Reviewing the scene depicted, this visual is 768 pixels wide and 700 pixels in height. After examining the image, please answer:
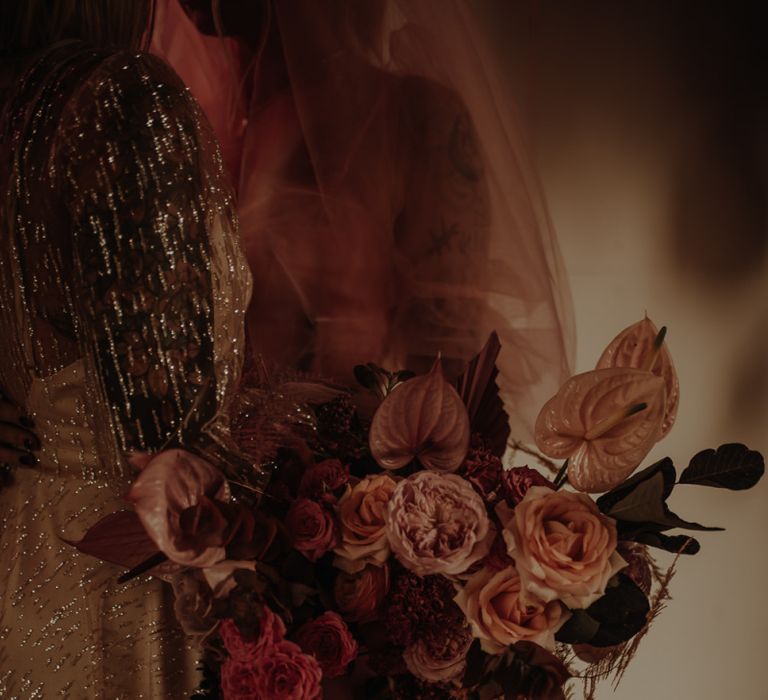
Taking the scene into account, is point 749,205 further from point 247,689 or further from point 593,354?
point 247,689

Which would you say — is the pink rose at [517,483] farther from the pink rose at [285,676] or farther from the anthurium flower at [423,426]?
the pink rose at [285,676]

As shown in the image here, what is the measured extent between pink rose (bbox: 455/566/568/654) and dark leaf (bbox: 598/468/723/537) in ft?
0.25

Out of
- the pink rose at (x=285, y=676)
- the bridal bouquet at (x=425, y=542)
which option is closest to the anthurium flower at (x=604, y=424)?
the bridal bouquet at (x=425, y=542)

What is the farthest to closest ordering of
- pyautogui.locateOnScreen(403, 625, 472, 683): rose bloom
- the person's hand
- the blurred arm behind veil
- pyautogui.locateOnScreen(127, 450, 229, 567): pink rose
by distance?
1. the blurred arm behind veil
2. the person's hand
3. pyautogui.locateOnScreen(403, 625, 472, 683): rose bloom
4. pyautogui.locateOnScreen(127, 450, 229, 567): pink rose

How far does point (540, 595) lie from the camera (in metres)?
0.50

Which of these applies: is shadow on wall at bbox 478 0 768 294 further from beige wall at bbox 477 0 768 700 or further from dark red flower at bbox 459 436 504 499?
dark red flower at bbox 459 436 504 499

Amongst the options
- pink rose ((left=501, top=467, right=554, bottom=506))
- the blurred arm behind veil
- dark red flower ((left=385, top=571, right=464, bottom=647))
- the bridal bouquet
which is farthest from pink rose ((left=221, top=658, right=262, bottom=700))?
the blurred arm behind veil

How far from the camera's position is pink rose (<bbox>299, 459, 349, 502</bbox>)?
566mm

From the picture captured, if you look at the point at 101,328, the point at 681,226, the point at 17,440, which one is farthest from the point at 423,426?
the point at 681,226

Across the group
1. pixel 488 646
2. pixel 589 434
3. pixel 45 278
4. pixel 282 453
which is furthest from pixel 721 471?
pixel 45 278

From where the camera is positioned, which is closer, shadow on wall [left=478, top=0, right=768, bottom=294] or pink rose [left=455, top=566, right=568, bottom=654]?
pink rose [left=455, top=566, right=568, bottom=654]

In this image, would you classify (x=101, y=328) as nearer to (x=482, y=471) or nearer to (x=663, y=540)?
(x=482, y=471)

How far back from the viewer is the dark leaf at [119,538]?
0.53 metres

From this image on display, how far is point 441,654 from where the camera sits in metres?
0.56
